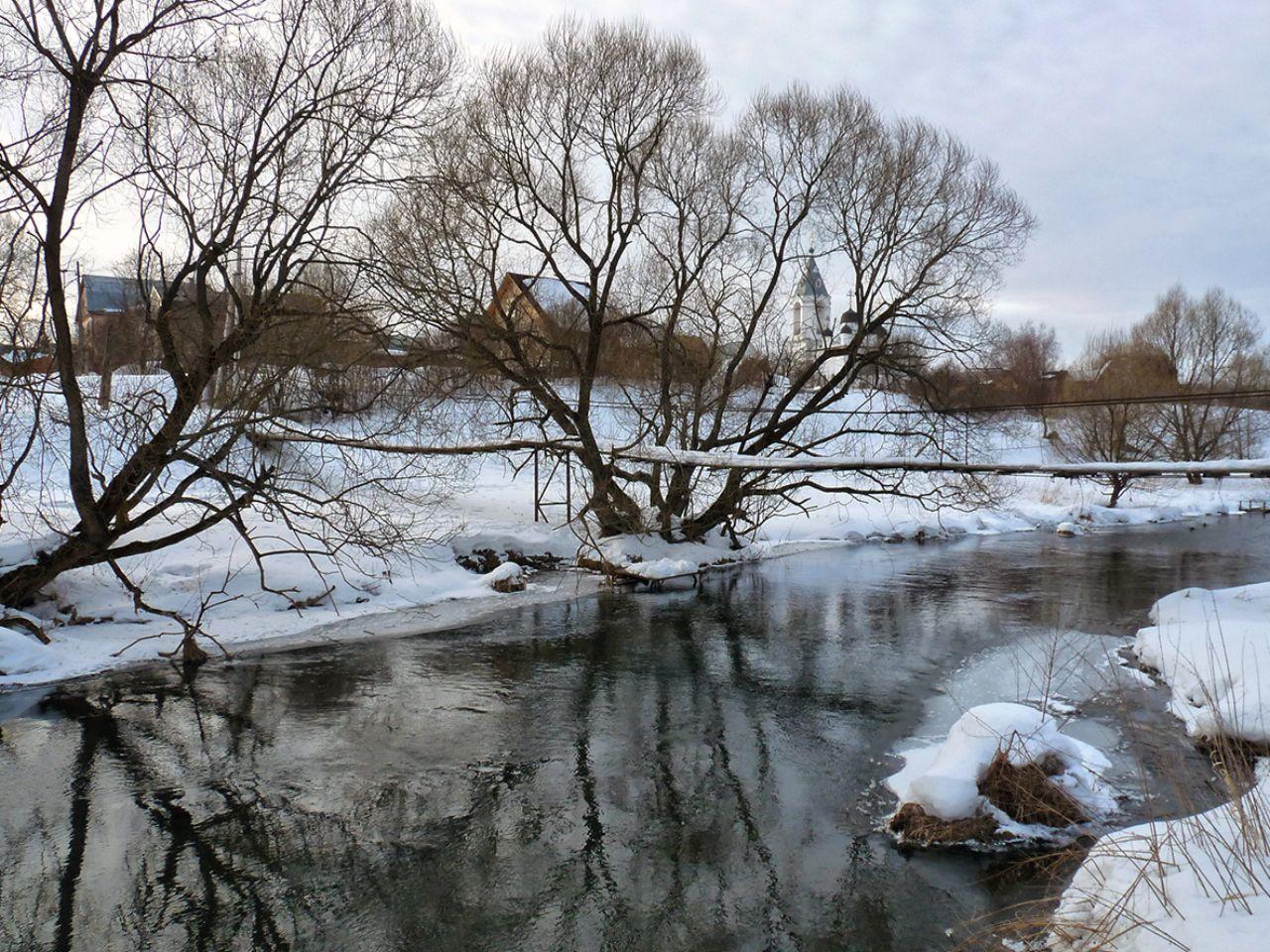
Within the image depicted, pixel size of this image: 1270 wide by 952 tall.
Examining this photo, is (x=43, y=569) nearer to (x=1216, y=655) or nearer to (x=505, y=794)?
(x=505, y=794)

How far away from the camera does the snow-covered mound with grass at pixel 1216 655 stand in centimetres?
734

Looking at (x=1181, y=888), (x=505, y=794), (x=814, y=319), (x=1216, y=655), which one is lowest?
(x=505, y=794)

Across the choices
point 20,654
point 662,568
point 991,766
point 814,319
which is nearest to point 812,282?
point 814,319

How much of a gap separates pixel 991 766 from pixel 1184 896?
260 cm

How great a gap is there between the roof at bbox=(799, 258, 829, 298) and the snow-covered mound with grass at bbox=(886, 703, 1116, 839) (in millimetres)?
14331

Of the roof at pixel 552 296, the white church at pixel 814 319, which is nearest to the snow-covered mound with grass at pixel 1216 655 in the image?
the white church at pixel 814 319

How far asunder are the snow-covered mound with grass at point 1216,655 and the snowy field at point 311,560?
6.75m

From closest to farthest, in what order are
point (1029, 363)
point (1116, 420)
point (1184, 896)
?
point (1184, 896), point (1116, 420), point (1029, 363)

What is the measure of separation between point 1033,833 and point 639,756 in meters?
3.07

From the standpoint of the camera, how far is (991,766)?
6273mm

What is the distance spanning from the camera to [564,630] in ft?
40.8

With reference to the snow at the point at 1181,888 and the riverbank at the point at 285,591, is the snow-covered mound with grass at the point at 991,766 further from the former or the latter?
the riverbank at the point at 285,591

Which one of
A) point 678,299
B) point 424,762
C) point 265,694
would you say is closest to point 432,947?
point 424,762

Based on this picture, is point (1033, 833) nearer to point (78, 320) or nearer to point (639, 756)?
point (639, 756)
